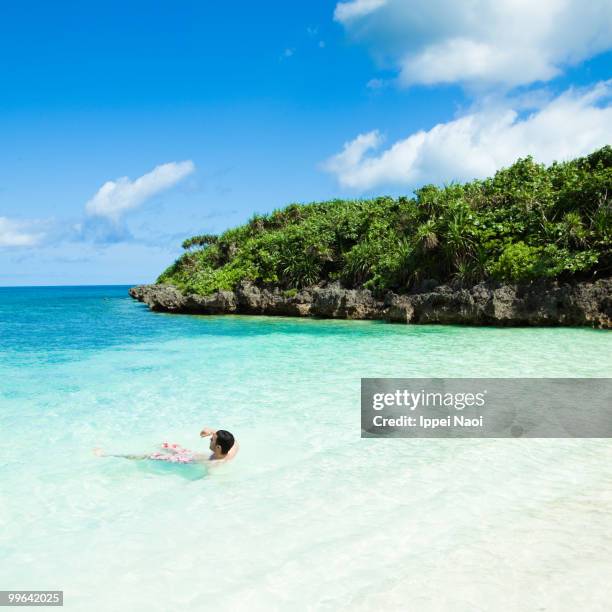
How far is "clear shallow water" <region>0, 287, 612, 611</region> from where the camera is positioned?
3076 millimetres

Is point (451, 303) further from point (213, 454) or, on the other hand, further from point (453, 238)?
point (213, 454)

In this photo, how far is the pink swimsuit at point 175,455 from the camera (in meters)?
5.21

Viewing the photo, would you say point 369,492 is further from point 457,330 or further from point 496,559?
point 457,330

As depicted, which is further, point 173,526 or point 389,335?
point 389,335

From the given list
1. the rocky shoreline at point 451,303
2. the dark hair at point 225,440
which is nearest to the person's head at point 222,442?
the dark hair at point 225,440

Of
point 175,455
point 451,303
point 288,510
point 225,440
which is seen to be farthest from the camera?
point 451,303

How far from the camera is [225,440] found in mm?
5172

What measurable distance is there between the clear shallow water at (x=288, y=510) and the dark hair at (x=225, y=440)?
20 centimetres

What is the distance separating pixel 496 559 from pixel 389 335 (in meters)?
11.6

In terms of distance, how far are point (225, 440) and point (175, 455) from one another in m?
0.59

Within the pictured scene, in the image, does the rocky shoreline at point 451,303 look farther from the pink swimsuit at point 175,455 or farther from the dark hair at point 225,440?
the pink swimsuit at point 175,455

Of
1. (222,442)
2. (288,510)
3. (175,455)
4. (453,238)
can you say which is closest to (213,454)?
(222,442)

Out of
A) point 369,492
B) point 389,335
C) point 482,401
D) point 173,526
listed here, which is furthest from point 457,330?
point 173,526

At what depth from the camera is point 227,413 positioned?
7.02 meters
